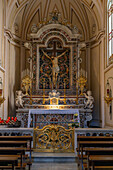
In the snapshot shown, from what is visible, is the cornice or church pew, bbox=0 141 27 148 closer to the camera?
church pew, bbox=0 141 27 148

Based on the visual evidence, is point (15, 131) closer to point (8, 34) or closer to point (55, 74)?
point (55, 74)

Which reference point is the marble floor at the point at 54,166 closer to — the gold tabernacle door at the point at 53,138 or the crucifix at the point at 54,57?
the gold tabernacle door at the point at 53,138

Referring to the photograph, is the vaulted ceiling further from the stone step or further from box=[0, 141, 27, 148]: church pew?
box=[0, 141, 27, 148]: church pew

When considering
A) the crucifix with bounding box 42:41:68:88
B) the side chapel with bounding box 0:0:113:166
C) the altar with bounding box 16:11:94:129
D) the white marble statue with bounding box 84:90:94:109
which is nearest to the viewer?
the side chapel with bounding box 0:0:113:166

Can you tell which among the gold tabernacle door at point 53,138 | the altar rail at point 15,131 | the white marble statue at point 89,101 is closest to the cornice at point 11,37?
the white marble statue at point 89,101

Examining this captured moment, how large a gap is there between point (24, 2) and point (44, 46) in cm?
262

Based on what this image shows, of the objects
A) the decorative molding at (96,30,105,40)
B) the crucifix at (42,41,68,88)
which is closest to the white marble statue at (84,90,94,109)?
the crucifix at (42,41,68,88)

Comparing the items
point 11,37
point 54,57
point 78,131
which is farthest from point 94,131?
point 11,37

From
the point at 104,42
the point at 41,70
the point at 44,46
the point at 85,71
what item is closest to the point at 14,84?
the point at 41,70

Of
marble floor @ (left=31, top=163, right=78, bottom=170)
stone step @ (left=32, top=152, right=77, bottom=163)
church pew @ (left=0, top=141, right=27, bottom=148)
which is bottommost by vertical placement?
marble floor @ (left=31, top=163, right=78, bottom=170)

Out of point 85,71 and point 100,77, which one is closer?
point 100,77

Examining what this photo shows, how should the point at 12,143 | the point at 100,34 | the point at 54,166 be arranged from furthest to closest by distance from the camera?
the point at 100,34, the point at 54,166, the point at 12,143

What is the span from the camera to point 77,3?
16.6 meters

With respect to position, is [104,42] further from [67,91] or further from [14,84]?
[14,84]
